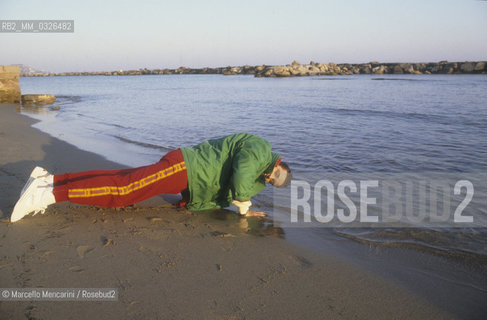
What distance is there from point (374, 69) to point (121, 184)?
7840cm

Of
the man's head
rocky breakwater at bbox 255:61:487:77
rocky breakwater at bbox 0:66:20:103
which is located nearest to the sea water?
the man's head

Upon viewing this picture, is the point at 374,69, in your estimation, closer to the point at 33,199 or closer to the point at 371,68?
the point at 371,68

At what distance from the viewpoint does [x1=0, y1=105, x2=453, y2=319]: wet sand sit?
231 centimetres

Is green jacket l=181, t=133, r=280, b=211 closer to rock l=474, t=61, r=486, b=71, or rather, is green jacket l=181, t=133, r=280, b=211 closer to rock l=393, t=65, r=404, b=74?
rock l=474, t=61, r=486, b=71

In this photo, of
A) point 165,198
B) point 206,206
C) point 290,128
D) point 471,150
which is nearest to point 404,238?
point 206,206

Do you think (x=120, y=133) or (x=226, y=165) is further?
(x=120, y=133)

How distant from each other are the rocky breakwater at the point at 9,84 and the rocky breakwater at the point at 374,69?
195ft

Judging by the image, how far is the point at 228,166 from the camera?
382 cm

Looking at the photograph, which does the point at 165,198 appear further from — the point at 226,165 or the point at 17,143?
the point at 17,143

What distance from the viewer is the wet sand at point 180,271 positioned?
2.31 m

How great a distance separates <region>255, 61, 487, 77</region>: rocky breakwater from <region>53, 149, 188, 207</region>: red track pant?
70.7 metres

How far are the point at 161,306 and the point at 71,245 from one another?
1.28 m

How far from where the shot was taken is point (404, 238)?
12.2 feet

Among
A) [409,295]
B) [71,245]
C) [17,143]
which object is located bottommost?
[409,295]
